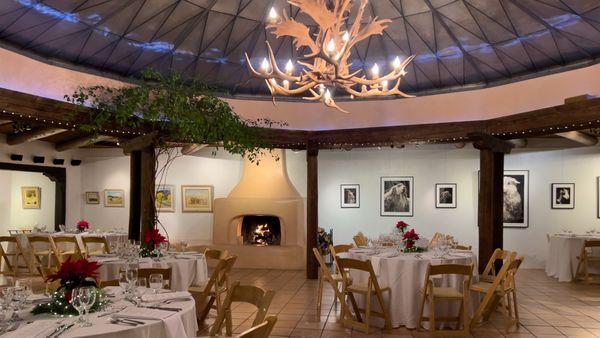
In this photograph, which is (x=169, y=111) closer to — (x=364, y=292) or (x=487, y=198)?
(x=364, y=292)

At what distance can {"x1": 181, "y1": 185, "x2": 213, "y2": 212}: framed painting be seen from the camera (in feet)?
38.6

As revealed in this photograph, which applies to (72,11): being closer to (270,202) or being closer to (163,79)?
(163,79)

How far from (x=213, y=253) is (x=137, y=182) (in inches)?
82.0

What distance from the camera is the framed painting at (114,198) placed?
40.8 ft

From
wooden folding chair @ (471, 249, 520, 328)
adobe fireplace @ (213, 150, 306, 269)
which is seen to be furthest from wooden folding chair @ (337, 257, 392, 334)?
adobe fireplace @ (213, 150, 306, 269)

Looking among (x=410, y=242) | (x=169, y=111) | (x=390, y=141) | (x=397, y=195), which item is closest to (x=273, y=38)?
(x=390, y=141)

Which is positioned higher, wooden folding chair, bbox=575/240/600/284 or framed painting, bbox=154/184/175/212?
framed painting, bbox=154/184/175/212

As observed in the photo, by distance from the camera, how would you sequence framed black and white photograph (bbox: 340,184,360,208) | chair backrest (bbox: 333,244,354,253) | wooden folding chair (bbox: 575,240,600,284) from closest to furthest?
chair backrest (bbox: 333,244,354,253)
wooden folding chair (bbox: 575,240,600,284)
framed black and white photograph (bbox: 340,184,360,208)

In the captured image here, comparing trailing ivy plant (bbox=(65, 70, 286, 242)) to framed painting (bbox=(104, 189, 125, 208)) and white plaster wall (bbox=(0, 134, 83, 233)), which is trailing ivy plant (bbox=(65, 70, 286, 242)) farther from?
framed painting (bbox=(104, 189, 125, 208))

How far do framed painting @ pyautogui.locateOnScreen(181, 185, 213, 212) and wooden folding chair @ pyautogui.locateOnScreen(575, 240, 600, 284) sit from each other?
7.70 metres

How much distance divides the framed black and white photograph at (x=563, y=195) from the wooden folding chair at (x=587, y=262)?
4.05ft

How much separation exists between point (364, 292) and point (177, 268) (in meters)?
2.13

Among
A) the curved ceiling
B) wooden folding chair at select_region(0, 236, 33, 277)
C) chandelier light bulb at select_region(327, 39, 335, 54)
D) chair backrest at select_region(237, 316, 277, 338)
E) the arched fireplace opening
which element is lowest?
wooden folding chair at select_region(0, 236, 33, 277)

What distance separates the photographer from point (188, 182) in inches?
468
